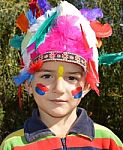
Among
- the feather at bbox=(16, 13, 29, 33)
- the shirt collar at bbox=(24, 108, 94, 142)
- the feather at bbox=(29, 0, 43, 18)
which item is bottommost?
the shirt collar at bbox=(24, 108, 94, 142)

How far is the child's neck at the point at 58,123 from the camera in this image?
290 cm

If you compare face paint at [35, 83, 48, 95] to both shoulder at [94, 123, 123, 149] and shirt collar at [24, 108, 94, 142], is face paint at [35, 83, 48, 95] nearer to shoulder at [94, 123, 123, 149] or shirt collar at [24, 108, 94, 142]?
shirt collar at [24, 108, 94, 142]

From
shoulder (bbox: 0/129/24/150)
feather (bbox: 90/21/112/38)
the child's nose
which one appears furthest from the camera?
feather (bbox: 90/21/112/38)

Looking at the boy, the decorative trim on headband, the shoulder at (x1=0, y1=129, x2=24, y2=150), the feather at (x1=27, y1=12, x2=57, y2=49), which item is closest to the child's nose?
the boy

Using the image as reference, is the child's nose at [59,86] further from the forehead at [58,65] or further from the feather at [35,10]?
the feather at [35,10]

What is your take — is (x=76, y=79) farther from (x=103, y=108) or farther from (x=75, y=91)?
(x=103, y=108)

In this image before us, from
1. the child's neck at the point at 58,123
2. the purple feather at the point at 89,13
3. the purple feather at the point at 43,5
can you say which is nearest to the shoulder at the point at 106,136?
the child's neck at the point at 58,123

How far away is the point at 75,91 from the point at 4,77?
274 centimetres

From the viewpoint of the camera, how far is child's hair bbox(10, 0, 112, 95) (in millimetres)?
2801

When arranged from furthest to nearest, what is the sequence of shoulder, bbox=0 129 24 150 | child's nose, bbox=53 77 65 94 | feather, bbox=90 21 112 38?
feather, bbox=90 21 112 38
shoulder, bbox=0 129 24 150
child's nose, bbox=53 77 65 94

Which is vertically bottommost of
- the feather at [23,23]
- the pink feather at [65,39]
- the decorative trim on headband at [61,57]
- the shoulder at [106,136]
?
the shoulder at [106,136]

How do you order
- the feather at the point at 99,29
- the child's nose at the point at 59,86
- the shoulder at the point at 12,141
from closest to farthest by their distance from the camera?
the child's nose at the point at 59,86 < the shoulder at the point at 12,141 < the feather at the point at 99,29

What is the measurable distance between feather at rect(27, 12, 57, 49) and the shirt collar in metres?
0.40

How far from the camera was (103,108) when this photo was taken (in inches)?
230
